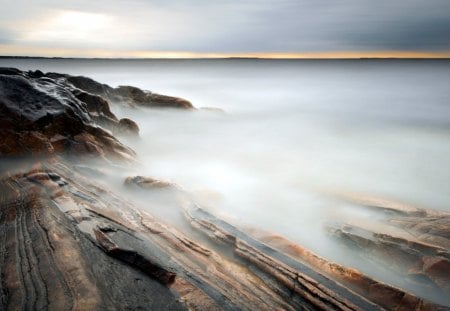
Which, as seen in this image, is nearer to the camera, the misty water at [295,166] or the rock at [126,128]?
the misty water at [295,166]

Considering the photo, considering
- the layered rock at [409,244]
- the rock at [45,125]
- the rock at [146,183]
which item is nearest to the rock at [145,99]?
the rock at [45,125]

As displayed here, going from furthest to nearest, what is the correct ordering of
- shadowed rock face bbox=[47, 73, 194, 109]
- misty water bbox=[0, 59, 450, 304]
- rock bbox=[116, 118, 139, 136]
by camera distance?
1. shadowed rock face bbox=[47, 73, 194, 109]
2. rock bbox=[116, 118, 139, 136]
3. misty water bbox=[0, 59, 450, 304]

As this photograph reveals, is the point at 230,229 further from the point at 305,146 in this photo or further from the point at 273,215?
the point at 305,146

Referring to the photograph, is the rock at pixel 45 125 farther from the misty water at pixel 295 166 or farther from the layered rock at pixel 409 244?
the layered rock at pixel 409 244

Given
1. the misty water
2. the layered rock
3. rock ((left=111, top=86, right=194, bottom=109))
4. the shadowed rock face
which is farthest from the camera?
rock ((left=111, top=86, right=194, bottom=109))

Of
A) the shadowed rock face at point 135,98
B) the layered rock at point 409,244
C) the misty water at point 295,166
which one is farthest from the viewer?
the shadowed rock face at point 135,98

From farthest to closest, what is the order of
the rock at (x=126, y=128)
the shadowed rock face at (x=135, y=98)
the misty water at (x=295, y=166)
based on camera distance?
the shadowed rock face at (x=135, y=98), the rock at (x=126, y=128), the misty water at (x=295, y=166)

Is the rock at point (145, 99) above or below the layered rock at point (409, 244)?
above

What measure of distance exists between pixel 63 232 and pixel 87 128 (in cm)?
685

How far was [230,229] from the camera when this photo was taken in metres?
6.58

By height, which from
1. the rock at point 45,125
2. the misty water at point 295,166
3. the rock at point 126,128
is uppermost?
the rock at point 45,125

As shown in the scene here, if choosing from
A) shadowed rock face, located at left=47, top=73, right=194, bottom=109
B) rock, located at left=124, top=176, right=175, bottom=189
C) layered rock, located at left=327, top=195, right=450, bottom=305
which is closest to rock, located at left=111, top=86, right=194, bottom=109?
shadowed rock face, located at left=47, top=73, right=194, bottom=109

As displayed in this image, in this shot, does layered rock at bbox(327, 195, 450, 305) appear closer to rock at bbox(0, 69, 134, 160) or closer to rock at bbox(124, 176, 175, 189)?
rock at bbox(124, 176, 175, 189)

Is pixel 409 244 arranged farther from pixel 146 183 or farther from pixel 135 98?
pixel 135 98
